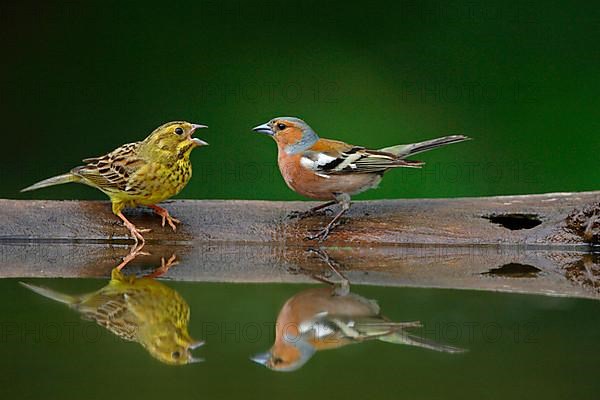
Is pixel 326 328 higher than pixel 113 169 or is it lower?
lower

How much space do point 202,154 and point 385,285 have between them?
267 cm

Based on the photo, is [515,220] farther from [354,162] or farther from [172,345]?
A: [172,345]

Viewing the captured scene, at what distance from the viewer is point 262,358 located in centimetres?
131

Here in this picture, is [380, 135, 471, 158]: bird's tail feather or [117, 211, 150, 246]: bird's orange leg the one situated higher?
[380, 135, 471, 158]: bird's tail feather

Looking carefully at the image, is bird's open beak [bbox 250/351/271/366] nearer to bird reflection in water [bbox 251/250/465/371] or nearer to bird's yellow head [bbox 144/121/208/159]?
bird reflection in water [bbox 251/250/465/371]

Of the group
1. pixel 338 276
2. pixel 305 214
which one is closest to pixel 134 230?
pixel 305 214

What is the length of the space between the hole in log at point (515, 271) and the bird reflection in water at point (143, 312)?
86 cm

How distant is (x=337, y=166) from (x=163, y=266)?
3.41 feet

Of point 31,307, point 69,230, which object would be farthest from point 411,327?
point 69,230

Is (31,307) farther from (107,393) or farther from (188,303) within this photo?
(107,393)

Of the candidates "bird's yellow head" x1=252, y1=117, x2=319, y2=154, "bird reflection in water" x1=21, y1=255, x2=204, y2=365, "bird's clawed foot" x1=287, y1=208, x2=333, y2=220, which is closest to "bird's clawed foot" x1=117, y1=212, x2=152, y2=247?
"bird's clawed foot" x1=287, y1=208, x2=333, y2=220

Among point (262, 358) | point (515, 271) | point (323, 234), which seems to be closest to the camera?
point (262, 358)

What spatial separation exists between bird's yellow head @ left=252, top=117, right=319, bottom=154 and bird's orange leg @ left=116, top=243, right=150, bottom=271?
28.6 inches

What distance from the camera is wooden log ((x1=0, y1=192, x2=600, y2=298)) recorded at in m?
2.62
